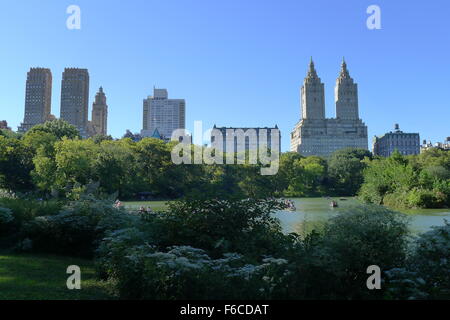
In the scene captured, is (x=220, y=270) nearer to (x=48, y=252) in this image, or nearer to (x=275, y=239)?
(x=275, y=239)

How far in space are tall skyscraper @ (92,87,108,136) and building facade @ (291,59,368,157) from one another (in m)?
72.3

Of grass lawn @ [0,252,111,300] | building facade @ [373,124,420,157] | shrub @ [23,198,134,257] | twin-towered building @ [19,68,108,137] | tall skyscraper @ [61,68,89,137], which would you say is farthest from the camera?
building facade @ [373,124,420,157]

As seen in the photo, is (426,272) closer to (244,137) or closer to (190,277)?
(190,277)

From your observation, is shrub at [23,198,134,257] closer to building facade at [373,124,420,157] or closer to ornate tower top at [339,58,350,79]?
building facade at [373,124,420,157]

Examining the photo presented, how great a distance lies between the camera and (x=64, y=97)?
119062mm

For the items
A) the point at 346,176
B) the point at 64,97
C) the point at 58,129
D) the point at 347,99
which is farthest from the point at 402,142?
the point at 58,129

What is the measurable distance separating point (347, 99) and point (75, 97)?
9279 centimetres

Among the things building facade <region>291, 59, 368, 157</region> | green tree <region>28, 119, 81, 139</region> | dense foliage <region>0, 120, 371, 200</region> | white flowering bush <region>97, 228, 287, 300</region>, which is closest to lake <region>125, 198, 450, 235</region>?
white flowering bush <region>97, 228, 287, 300</region>

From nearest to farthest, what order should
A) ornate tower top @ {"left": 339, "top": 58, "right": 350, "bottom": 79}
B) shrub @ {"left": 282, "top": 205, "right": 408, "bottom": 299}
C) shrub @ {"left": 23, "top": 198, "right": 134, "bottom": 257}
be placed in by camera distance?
1. shrub @ {"left": 282, "top": 205, "right": 408, "bottom": 299}
2. shrub @ {"left": 23, "top": 198, "right": 134, "bottom": 257}
3. ornate tower top @ {"left": 339, "top": 58, "right": 350, "bottom": 79}

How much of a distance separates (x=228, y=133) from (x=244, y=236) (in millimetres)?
127405

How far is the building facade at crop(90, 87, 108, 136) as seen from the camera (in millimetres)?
145038

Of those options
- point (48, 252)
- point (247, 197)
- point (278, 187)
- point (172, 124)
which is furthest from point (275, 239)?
point (172, 124)

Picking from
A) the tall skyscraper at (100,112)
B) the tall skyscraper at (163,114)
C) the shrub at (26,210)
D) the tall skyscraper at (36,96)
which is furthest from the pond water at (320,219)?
the tall skyscraper at (100,112)

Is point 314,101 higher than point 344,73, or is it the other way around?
point 344,73
